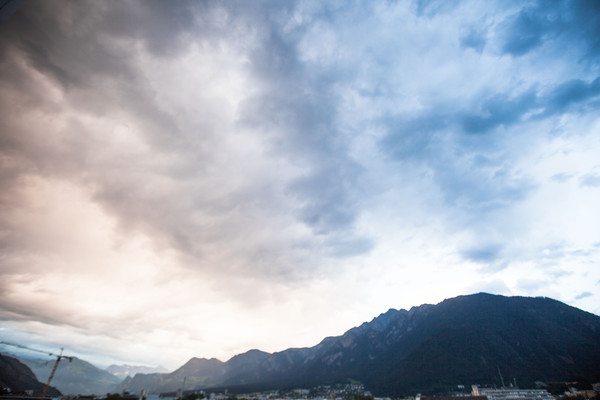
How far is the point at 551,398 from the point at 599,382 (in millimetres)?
44010

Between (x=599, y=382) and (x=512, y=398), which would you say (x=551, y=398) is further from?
(x=599, y=382)

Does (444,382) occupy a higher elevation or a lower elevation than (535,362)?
lower

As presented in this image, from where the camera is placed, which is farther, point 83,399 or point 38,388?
point 38,388

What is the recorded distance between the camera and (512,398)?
138 metres

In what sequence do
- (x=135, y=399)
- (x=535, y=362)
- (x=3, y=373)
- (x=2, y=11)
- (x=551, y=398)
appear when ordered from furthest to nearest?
(x=535, y=362)
(x=3, y=373)
(x=551, y=398)
(x=135, y=399)
(x=2, y=11)

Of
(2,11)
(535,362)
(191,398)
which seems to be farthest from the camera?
(535,362)

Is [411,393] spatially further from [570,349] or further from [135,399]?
[135,399]

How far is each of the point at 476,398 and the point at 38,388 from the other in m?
304

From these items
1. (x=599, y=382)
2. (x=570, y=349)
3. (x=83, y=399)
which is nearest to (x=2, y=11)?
(x=83, y=399)

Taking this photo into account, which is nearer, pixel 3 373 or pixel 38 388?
pixel 3 373

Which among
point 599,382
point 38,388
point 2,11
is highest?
point 2,11

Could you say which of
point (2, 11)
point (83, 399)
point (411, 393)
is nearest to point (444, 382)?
point (411, 393)

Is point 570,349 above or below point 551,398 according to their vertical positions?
above

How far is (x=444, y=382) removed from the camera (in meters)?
199
